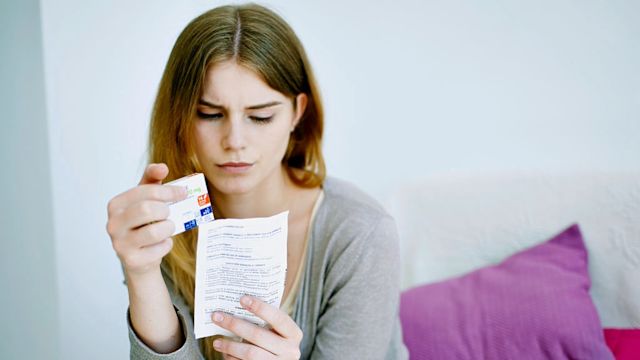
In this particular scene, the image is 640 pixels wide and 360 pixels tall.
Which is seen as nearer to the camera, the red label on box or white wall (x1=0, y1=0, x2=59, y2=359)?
the red label on box

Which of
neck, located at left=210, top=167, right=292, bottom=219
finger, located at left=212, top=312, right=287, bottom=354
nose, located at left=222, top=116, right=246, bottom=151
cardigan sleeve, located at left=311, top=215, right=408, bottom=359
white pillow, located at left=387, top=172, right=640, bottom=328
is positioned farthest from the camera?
white pillow, located at left=387, top=172, right=640, bottom=328

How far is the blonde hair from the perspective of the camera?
3.34 feet

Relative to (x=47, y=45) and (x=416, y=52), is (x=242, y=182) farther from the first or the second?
(x=416, y=52)

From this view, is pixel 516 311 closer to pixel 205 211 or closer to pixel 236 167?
pixel 236 167

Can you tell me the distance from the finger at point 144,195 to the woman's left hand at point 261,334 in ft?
0.58

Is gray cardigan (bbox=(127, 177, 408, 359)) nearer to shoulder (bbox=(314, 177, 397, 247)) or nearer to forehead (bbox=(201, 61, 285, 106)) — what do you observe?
shoulder (bbox=(314, 177, 397, 247))

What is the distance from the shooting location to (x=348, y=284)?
1133 millimetres

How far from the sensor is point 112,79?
51.7 inches

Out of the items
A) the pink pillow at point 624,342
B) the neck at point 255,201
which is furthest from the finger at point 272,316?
the pink pillow at point 624,342

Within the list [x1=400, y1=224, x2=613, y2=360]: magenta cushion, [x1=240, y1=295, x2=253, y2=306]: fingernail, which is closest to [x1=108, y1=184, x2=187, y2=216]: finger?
[x1=240, y1=295, x2=253, y2=306]: fingernail

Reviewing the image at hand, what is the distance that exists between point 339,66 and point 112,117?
732 mm

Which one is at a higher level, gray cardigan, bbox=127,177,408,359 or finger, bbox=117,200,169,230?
finger, bbox=117,200,169,230

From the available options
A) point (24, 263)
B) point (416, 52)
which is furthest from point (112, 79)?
point (416, 52)

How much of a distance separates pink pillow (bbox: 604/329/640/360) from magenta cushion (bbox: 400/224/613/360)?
35mm
